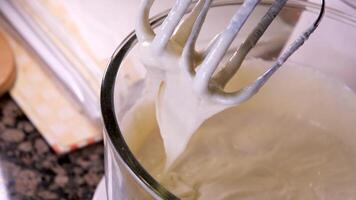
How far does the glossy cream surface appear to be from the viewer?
1.37ft

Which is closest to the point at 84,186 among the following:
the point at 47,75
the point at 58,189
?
the point at 58,189

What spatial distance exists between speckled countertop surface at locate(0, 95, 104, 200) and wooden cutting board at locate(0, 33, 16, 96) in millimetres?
33

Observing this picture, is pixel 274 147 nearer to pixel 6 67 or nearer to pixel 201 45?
pixel 201 45

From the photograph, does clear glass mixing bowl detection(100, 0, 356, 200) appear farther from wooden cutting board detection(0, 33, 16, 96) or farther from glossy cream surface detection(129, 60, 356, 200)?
wooden cutting board detection(0, 33, 16, 96)

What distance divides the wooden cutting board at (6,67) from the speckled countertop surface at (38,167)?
33 millimetres

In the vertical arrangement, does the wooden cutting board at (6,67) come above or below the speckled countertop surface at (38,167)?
above

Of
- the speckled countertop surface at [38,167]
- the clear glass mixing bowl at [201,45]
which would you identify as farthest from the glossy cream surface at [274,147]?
the speckled countertop surface at [38,167]

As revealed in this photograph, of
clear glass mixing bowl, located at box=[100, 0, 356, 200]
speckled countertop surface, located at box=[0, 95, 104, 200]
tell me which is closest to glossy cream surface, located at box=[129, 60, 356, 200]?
clear glass mixing bowl, located at box=[100, 0, 356, 200]

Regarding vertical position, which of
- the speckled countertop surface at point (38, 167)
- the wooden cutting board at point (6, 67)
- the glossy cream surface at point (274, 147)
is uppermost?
the glossy cream surface at point (274, 147)

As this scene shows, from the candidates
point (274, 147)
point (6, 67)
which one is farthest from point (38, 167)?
point (274, 147)

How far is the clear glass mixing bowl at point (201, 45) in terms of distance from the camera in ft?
1.16

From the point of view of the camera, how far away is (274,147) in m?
0.47

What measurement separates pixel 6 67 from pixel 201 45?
0.27m

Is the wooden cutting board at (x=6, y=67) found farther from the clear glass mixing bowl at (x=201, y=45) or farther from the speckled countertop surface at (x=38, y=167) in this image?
the clear glass mixing bowl at (x=201, y=45)
